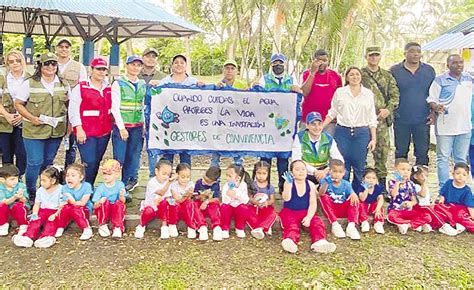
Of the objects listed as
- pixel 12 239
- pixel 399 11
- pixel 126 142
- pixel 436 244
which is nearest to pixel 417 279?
pixel 436 244

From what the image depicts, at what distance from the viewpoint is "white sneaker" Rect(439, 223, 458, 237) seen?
4.92m

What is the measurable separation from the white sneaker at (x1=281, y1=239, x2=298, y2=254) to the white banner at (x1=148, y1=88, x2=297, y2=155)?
4.33 feet

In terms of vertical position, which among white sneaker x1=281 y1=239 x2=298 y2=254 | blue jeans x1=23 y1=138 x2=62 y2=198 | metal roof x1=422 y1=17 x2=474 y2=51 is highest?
metal roof x1=422 y1=17 x2=474 y2=51

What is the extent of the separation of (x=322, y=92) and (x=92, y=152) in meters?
2.58

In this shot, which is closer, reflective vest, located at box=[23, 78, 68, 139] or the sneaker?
reflective vest, located at box=[23, 78, 68, 139]

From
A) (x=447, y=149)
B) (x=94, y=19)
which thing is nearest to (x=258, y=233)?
(x=447, y=149)

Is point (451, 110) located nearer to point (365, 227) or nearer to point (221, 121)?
point (365, 227)

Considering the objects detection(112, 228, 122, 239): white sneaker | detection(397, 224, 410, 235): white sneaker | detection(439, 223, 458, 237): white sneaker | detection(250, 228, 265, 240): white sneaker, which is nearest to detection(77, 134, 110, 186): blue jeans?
detection(112, 228, 122, 239): white sneaker

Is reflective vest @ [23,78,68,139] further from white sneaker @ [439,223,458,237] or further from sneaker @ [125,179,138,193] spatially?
white sneaker @ [439,223,458,237]

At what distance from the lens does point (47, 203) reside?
457 centimetres

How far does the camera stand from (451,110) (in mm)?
5660

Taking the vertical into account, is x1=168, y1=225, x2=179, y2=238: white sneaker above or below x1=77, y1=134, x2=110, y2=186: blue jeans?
below

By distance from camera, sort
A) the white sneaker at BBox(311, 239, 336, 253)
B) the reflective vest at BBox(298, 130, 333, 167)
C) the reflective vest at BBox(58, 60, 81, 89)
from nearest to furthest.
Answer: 1. the white sneaker at BBox(311, 239, 336, 253)
2. the reflective vest at BBox(298, 130, 333, 167)
3. the reflective vest at BBox(58, 60, 81, 89)

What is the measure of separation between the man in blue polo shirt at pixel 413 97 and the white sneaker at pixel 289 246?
7.07 ft
